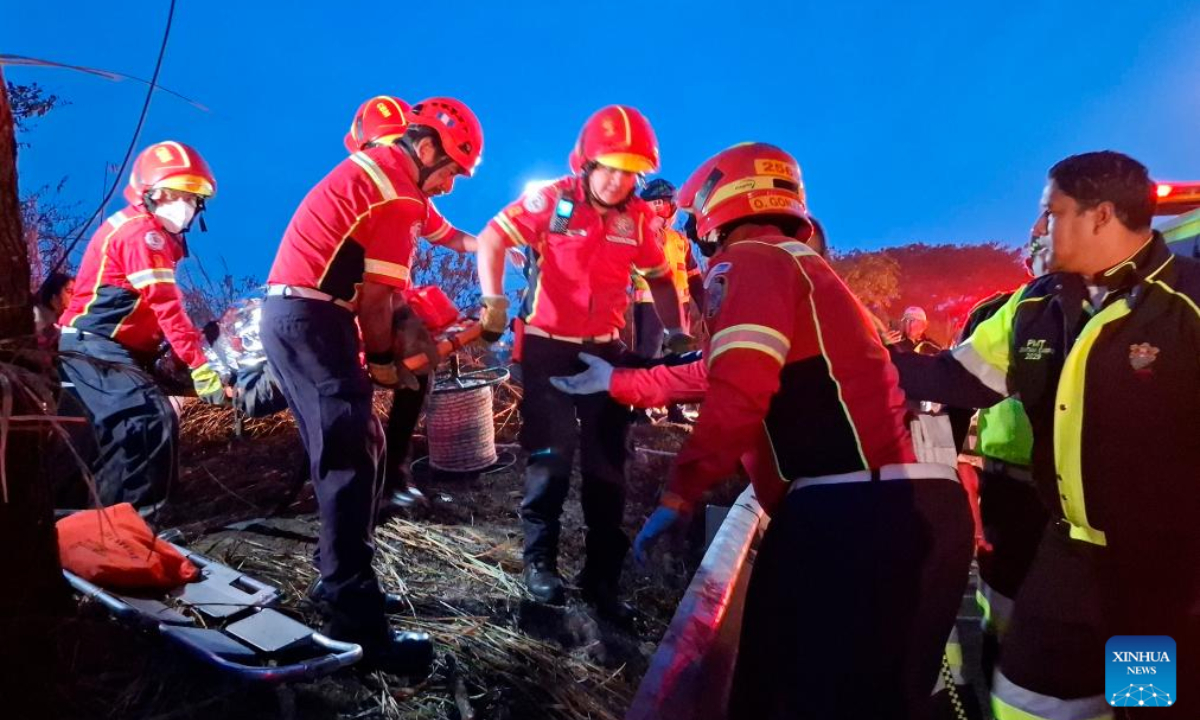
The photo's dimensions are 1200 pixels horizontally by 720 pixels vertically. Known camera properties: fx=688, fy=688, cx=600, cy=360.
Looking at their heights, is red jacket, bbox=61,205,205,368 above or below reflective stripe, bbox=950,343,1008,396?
above

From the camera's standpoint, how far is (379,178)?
3.41 meters

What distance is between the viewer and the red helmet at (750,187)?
7.93 feet

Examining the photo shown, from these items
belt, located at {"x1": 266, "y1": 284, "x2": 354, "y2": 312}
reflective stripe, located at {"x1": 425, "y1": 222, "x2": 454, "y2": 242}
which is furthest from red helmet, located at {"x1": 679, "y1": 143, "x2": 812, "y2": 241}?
reflective stripe, located at {"x1": 425, "y1": 222, "x2": 454, "y2": 242}

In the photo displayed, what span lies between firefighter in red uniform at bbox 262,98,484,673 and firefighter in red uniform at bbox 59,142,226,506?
2.05 meters

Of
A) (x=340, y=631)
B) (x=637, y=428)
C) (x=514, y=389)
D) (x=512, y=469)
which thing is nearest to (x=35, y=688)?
(x=340, y=631)

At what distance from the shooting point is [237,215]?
6088 inches

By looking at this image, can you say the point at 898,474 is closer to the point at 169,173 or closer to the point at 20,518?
the point at 20,518

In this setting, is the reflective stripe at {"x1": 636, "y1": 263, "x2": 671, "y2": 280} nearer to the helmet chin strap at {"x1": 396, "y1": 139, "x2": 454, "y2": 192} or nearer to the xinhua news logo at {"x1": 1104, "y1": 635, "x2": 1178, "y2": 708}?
the helmet chin strap at {"x1": 396, "y1": 139, "x2": 454, "y2": 192}

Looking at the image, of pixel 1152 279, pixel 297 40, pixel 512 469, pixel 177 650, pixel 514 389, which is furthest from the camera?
pixel 297 40

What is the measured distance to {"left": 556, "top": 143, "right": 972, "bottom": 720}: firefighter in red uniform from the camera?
80.2 inches

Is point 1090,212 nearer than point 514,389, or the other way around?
point 1090,212

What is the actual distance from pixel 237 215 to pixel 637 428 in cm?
17028

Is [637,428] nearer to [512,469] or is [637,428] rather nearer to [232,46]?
[512,469]

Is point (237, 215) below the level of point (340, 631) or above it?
above
